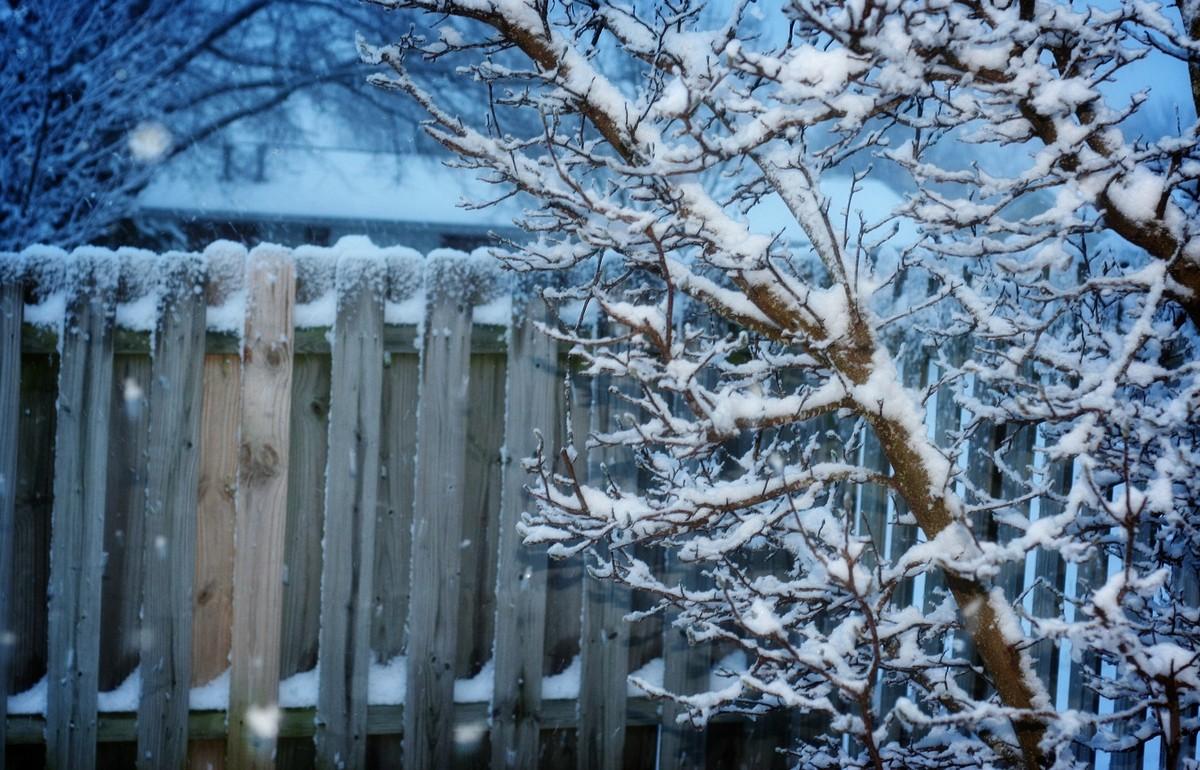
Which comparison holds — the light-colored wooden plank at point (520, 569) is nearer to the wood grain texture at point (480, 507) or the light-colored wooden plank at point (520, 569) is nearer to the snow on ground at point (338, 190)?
the wood grain texture at point (480, 507)

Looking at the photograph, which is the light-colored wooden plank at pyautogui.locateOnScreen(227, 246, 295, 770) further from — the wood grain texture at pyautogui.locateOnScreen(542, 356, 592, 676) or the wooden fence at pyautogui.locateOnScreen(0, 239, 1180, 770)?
the wood grain texture at pyautogui.locateOnScreen(542, 356, 592, 676)

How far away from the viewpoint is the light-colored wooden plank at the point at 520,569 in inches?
103

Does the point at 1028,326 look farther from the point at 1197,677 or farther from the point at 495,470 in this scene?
the point at 495,470

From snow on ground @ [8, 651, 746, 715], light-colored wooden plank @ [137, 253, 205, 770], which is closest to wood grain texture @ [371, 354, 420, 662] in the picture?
snow on ground @ [8, 651, 746, 715]

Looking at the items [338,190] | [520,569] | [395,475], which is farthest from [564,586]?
[338,190]

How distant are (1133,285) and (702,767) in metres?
1.99

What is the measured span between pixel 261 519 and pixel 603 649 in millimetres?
1153

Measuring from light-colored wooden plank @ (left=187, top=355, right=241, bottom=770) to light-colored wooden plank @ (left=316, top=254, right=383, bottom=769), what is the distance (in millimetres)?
302

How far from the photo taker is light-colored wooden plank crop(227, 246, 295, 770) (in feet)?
8.29

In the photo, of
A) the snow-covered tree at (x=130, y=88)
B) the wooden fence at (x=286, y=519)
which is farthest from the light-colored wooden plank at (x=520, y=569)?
the snow-covered tree at (x=130, y=88)

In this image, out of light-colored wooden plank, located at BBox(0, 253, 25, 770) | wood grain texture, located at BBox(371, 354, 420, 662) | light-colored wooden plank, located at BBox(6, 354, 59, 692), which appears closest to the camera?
light-colored wooden plank, located at BBox(0, 253, 25, 770)

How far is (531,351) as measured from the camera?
104 inches

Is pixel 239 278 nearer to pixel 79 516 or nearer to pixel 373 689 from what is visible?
pixel 79 516

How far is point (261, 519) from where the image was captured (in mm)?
2574
